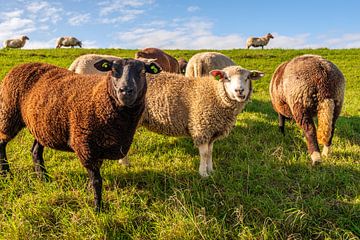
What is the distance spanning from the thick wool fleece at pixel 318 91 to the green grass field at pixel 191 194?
2.15ft

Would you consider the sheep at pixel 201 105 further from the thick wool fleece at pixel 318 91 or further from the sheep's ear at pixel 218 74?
the thick wool fleece at pixel 318 91

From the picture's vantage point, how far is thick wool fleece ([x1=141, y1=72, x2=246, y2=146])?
182 inches

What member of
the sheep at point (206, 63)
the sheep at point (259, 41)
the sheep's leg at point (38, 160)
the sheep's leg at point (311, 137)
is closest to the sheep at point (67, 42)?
the sheep at point (259, 41)

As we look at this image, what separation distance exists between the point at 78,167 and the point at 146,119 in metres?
1.24

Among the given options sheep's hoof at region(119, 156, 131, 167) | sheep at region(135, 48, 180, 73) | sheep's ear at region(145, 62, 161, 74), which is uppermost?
sheep at region(135, 48, 180, 73)

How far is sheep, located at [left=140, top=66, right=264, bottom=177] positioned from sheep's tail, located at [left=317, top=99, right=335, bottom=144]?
111 centimetres

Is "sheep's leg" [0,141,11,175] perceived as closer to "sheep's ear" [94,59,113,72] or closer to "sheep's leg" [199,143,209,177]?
"sheep's ear" [94,59,113,72]

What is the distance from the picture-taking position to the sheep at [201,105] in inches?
180

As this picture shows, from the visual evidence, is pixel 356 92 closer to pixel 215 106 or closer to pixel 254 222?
pixel 215 106

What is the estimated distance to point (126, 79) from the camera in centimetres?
317

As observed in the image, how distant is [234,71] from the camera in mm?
4590

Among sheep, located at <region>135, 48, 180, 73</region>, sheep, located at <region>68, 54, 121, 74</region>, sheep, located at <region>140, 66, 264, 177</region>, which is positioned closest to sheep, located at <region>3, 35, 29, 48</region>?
sheep, located at <region>135, 48, 180, 73</region>

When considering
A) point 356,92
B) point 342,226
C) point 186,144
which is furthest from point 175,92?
point 356,92

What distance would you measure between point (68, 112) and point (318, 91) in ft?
12.2
